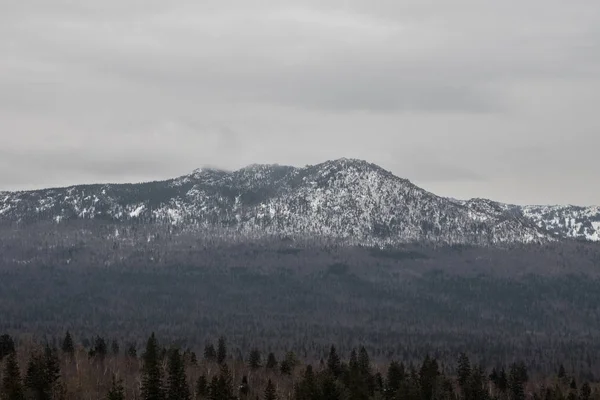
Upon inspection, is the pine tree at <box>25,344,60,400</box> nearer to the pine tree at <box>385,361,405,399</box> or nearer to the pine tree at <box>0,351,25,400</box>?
the pine tree at <box>0,351,25,400</box>

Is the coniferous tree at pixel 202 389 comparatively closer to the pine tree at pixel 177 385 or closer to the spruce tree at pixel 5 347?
the pine tree at pixel 177 385

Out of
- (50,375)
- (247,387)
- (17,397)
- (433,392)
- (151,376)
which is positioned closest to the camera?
(17,397)

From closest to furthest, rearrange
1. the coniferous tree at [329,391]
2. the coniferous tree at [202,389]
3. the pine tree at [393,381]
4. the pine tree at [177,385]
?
the coniferous tree at [329,391]
the pine tree at [177,385]
the pine tree at [393,381]
the coniferous tree at [202,389]

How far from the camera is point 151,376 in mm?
135875

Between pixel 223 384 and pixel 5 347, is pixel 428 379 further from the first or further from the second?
pixel 5 347

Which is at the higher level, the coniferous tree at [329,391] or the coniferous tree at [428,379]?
the coniferous tree at [329,391]

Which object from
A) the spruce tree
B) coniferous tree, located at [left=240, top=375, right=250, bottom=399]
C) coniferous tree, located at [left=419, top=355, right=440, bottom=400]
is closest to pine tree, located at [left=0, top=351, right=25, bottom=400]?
coniferous tree, located at [left=240, top=375, right=250, bottom=399]

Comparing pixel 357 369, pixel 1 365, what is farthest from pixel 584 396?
pixel 1 365

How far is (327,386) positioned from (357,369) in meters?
31.5

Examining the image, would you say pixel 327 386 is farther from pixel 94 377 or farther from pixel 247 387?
pixel 94 377

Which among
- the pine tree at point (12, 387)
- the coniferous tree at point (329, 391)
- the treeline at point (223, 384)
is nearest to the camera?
the pine tree at point (12, 387)

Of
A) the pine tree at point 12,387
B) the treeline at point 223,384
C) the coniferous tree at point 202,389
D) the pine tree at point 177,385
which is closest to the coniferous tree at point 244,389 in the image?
the treeline at point 223,384

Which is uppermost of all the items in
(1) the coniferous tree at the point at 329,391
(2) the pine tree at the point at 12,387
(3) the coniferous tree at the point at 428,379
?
(2) the pine tree at the point at 12,387

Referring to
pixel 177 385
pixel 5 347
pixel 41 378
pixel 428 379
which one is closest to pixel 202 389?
pixel 177 385
